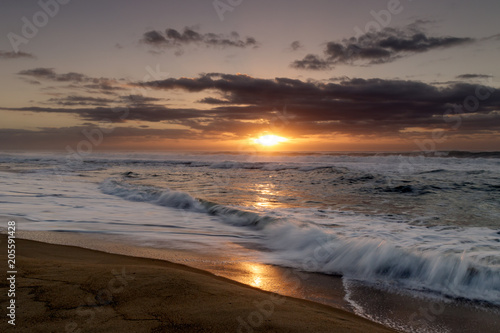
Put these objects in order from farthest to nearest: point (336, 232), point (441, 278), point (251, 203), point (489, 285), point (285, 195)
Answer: point (285, 195), point (251, 203), point (336, 232), point (441, 278), point (489, 285)

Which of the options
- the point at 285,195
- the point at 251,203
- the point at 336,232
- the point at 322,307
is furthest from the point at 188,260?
the point at 285,195

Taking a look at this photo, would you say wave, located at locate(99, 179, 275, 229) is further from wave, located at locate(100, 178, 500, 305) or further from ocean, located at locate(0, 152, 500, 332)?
wave, located at locate(100, 178, 500, 305)

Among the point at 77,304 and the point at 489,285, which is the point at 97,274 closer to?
the point at 77,304

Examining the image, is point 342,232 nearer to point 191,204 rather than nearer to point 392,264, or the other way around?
point 392,264

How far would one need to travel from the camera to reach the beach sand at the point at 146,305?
2227mm

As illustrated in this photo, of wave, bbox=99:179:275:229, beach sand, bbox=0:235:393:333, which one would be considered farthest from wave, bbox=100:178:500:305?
beach sand, bbox=0:235:393:333

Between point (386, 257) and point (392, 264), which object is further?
point (386, 257)

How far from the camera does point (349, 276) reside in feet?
14.2

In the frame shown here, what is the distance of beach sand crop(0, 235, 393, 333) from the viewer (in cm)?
223

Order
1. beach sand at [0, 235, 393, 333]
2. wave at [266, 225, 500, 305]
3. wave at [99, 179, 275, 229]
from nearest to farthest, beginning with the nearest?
beach sand at [0, 235, 393, 333] → wave at [266, 225, 500, 305] → wave at [99, 179, 275, 229]

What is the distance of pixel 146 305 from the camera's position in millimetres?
2529

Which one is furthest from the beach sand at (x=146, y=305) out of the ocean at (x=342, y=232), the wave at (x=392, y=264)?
the wave at (x=392, y=264)

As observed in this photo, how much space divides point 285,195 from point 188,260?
7.52 metres

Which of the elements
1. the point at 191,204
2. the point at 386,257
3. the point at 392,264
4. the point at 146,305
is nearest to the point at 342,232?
the point at 386,257
